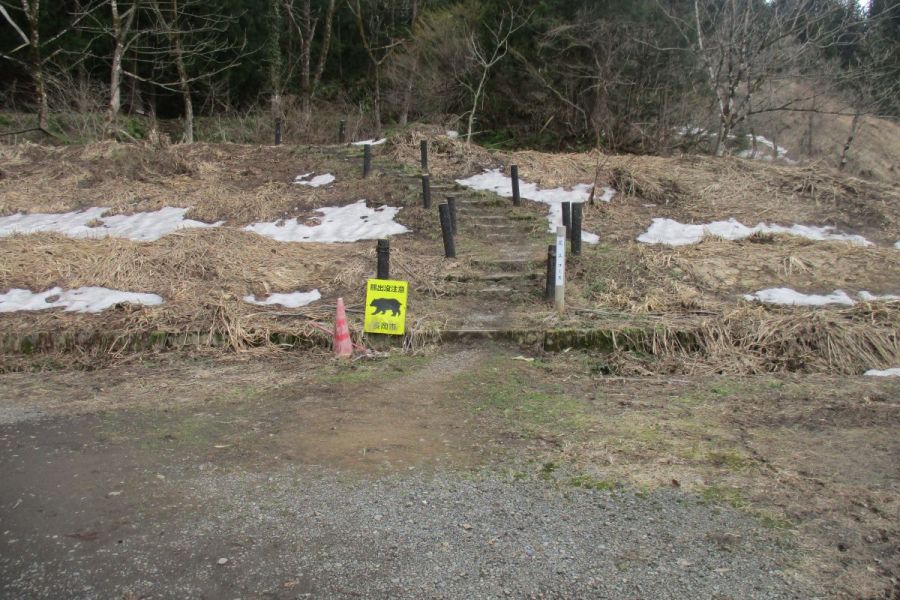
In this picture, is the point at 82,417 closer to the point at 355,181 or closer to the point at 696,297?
the point at 696,297

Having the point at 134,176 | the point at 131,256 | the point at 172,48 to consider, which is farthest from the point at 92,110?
the point at 131,256

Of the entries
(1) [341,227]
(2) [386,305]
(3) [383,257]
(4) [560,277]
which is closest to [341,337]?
(2) [386,305]

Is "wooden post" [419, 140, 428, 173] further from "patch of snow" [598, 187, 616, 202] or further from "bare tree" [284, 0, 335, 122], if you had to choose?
"bare tree" [284, 0, 335, 122]

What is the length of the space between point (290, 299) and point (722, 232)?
7.23 metres

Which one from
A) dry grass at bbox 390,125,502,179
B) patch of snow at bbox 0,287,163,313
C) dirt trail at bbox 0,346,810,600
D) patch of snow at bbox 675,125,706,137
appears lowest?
dirt trail at bbox 0,346,810,600

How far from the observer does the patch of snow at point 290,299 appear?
8523mm

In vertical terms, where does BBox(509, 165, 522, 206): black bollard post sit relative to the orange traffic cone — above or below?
above

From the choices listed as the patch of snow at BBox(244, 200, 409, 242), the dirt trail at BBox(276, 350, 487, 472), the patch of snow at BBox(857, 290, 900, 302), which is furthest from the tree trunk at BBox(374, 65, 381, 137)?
the dirt trail at BBox(276, 350, 487, 472)

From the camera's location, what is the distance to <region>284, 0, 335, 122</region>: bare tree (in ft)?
80.9

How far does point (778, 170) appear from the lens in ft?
45.1

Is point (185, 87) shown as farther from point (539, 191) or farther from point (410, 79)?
point (539, 191)

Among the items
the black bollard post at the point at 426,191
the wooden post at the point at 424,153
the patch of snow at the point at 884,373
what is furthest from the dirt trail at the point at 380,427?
the wooden post at the point at 424,153

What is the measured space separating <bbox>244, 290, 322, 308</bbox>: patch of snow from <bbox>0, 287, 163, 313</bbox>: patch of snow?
1145 millimetres

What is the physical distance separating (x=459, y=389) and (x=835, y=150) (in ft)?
91.2
